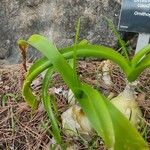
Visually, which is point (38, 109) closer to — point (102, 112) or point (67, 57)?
point (67, 57)

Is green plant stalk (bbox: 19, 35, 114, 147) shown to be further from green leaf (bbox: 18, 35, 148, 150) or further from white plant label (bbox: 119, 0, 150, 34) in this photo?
white plant label (bbox: 119, 0, 150, 34)

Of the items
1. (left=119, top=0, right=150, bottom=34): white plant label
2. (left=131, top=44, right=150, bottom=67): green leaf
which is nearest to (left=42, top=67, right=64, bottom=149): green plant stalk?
(left=131, top=44, right=150, bottom=67): green leaf

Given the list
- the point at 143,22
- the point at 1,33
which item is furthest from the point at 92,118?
the point at 1,33

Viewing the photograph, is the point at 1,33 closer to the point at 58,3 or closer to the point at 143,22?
A: the point at 58,3

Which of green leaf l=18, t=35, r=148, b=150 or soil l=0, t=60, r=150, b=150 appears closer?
green leaf l=18, t=35, r=148, b=150

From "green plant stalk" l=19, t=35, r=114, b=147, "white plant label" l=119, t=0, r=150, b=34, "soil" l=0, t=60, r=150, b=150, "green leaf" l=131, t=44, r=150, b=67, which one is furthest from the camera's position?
"white plant label" l=119, t=0, r=150, b=34

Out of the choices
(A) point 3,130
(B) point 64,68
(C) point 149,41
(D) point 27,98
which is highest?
(C) point 149,41

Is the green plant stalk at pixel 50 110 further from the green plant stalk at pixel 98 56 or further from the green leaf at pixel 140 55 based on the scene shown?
the green leaf at pixel 140 55

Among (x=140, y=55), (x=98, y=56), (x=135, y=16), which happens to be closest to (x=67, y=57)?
(x=98, y=56)
